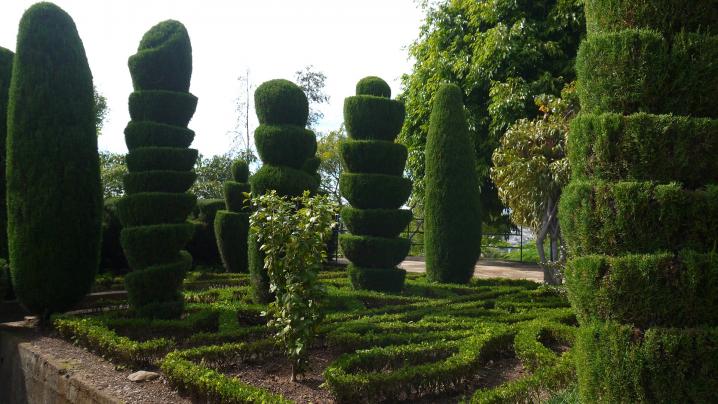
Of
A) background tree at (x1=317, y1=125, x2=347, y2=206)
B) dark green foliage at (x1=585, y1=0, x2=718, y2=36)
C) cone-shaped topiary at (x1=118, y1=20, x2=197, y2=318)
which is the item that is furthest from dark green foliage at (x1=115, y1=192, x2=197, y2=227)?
background tree at (x1=317, y1=125, x2=347, y2=206)

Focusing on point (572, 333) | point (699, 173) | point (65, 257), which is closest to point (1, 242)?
point (65, 257)

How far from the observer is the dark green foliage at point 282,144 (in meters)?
9.07

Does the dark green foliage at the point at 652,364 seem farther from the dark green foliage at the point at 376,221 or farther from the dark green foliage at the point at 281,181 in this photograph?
the dark green foliage at the point at 376,221

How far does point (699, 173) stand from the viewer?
365cm

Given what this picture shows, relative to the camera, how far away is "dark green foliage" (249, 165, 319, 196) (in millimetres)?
8914

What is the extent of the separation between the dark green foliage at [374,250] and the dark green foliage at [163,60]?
4.23 metres

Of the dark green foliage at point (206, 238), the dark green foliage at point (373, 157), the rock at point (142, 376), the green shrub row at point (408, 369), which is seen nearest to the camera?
the green shrub row at point (408, 369)

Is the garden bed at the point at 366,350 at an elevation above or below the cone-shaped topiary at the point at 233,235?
below

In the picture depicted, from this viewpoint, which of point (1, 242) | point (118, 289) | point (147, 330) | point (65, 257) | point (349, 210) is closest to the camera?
point (147, 330)

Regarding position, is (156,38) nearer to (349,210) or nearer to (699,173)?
(349,210)

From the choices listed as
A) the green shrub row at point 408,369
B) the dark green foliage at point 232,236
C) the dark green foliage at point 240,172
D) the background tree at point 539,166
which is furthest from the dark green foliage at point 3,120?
the background tree at point 539,166

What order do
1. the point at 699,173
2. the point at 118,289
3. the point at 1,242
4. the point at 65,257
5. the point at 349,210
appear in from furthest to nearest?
1. the point at 118,289
2. the point at 349,210
3. the point at 1,242
4. the point at 65,257
5. the point at 699,173

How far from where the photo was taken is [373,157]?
10.7 metres

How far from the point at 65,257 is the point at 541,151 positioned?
9478 mm
